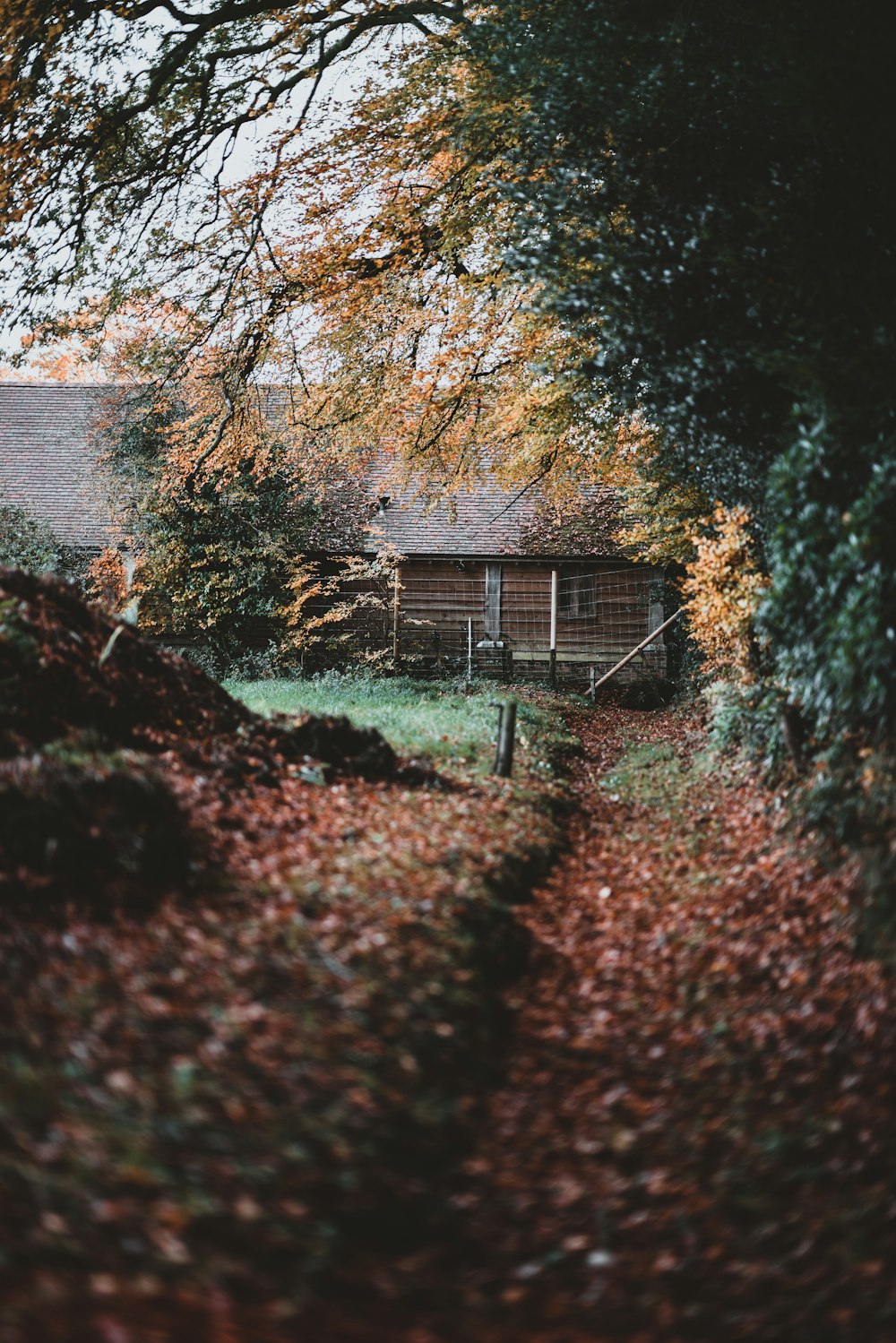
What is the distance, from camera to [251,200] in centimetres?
1336

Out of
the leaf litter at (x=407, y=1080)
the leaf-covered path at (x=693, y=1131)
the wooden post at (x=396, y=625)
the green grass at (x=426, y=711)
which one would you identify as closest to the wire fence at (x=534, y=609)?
the wooden post at (x=396, y=625)

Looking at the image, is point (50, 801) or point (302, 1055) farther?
point (50, 801)

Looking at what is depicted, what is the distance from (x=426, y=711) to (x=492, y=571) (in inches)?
433

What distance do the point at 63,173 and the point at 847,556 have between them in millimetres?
10168

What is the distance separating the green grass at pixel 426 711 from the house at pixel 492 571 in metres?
4.09

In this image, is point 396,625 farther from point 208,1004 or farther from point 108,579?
point 208,1004

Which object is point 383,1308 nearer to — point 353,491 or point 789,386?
point 789,386

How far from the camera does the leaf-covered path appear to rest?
3.19 m

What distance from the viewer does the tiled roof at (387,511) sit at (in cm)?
2388

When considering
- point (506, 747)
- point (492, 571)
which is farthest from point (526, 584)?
point (506, 747)

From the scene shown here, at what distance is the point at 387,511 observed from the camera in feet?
83.8

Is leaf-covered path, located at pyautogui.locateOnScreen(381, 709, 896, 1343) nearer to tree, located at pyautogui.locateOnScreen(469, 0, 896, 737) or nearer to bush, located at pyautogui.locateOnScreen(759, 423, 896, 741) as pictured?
bush, located at pyautogui.locateOnScreen(759, 423, 896, 741)

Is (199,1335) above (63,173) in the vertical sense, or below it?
below

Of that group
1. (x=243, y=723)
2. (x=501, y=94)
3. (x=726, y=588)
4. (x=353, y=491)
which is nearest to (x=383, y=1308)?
(x=243, y=723)
